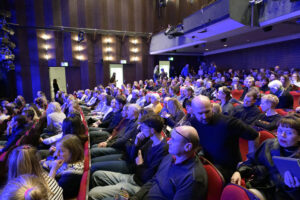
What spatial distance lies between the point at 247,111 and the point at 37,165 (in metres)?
2.80

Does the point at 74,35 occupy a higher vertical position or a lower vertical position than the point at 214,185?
higher

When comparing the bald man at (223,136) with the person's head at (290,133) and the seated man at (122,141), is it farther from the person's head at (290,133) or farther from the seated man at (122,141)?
the seated man at (122,141)

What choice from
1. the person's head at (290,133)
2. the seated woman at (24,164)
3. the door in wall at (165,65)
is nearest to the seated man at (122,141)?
the seated woman at (24,164)

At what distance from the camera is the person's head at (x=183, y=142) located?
134cm

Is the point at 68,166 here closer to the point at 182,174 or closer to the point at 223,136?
the point at 182,174

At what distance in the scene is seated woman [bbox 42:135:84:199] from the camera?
65.4 inches

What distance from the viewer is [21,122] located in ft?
9.70

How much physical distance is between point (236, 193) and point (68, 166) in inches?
55.2

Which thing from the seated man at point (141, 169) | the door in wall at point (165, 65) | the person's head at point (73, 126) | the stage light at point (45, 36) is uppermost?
the stage light at point (45, 36)

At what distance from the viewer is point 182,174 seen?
1297mm

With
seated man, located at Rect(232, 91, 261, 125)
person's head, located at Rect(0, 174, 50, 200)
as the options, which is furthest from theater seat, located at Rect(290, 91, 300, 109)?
person's head, located at Rect(0, 174, 50, 200)

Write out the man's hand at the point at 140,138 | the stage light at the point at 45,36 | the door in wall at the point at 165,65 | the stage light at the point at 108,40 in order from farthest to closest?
the door in wall at the point at 165,65, the stage light at the point at 108,40, the stage light at the point at 45,36, the man's hand at the point at 140,138

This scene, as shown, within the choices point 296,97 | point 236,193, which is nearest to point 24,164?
point 236,193

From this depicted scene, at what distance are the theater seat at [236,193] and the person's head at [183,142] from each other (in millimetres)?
322
